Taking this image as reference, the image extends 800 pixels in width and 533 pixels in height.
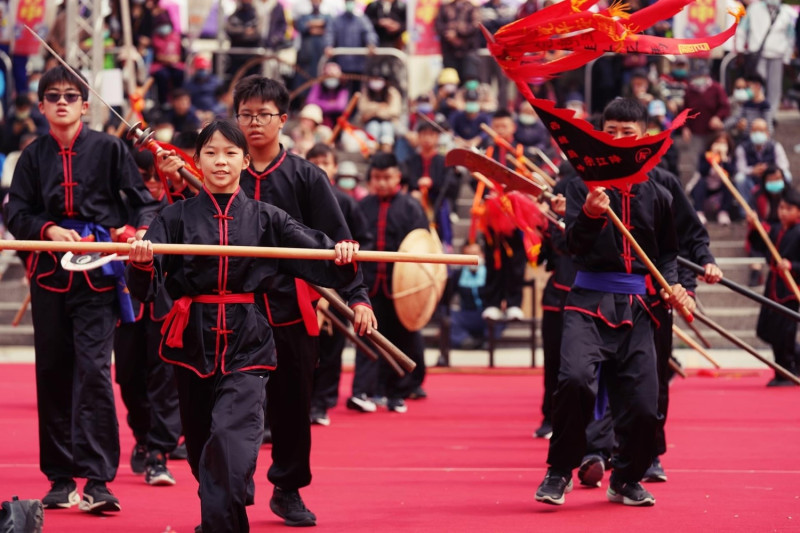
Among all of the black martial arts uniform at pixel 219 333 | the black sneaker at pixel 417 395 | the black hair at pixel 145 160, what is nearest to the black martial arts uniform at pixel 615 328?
the black martial arts uniform at pixel 219 333

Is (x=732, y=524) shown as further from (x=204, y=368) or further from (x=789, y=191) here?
(x=789, y=191)

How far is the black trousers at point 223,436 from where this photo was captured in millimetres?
5117

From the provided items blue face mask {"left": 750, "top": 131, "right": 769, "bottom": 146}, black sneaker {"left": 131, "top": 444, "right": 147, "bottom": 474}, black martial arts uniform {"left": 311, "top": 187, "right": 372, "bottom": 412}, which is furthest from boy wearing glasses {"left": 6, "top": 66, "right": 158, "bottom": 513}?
blue face mask {"left": 750, "top": 131, "right": 769, "bottom": 146}

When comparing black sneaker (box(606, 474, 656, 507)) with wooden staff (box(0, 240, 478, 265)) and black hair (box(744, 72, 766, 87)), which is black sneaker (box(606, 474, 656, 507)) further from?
black hair (box(744, 72, 766, 87))

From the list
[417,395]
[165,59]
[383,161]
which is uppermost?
[165,59]

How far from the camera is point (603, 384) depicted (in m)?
6.81

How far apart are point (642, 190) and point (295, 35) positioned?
1289cm

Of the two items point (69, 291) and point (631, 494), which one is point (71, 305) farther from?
point (631, 494)

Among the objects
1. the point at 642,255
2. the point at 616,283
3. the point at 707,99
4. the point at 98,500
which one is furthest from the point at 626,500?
the point at 707,99

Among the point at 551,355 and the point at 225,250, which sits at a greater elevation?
the point at 225,250

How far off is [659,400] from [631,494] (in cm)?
60

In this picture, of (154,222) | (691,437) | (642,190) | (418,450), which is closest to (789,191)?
(691,437)

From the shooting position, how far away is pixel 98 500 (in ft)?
20.6

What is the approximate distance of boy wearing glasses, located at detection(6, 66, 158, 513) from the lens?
645 cm
